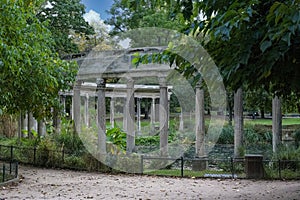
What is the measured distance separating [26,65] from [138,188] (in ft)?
18.1

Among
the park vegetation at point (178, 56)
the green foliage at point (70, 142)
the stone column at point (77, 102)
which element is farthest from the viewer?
the stone column at point (77, 102)

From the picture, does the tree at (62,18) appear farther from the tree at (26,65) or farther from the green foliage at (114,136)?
the tree at (26,65)

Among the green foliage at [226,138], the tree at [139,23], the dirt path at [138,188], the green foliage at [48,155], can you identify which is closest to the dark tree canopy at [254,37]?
the dirt path at [138,188]

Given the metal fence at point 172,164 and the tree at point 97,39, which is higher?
the tree at point 97,39

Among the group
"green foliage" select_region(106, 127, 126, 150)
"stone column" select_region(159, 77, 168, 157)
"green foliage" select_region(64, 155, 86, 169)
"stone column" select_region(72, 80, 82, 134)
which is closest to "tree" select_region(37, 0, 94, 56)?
"stone column" select_region(72, 80, 82, 134)

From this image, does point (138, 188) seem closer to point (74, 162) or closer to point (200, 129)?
point (200, 129)

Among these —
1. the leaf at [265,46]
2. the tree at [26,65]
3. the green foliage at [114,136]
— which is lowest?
the green foliage at [114,136]

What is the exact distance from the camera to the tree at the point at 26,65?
429 inches

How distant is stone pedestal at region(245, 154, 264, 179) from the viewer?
14359 millimetres

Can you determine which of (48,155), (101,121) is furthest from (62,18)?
Result: (48,155)

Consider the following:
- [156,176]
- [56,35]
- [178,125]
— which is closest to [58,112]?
[156,176]

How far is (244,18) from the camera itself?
173 inches

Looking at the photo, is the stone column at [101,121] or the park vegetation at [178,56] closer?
the park vegetation at [178,56]

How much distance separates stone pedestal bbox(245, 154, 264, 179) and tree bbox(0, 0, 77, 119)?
7.65 m
